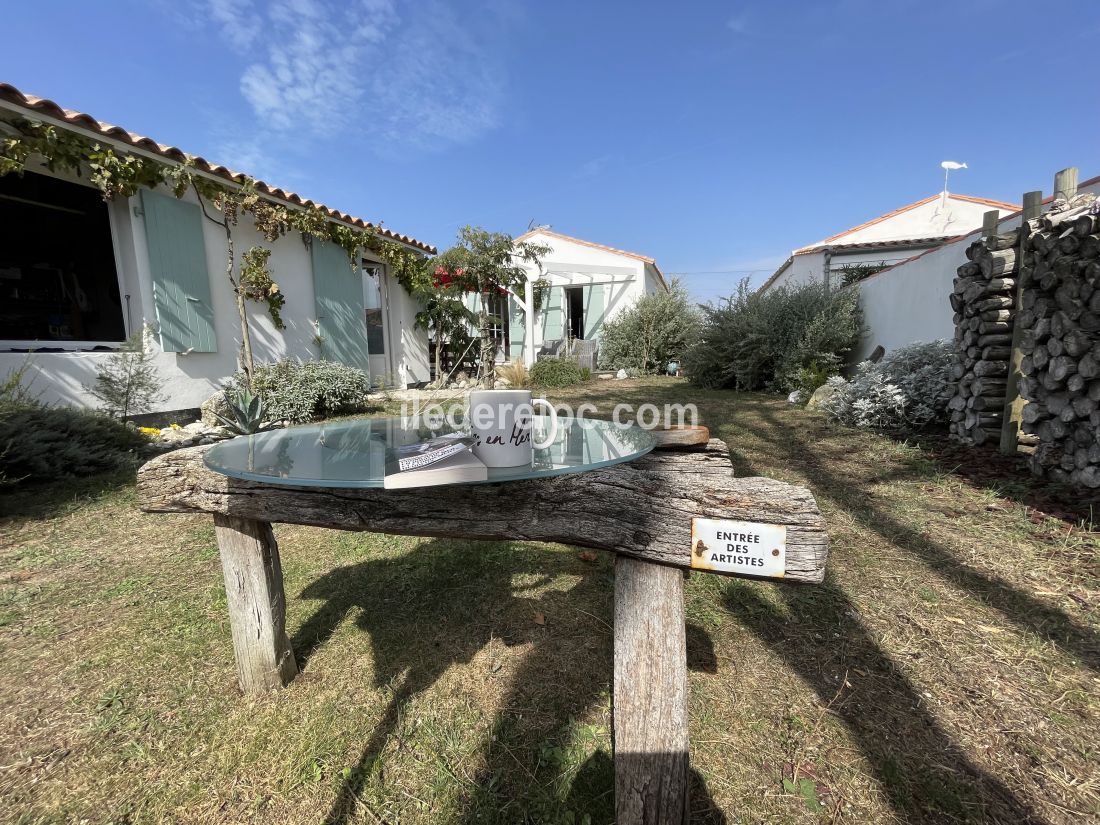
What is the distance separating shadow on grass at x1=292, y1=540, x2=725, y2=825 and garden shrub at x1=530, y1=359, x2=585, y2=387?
24.8ft

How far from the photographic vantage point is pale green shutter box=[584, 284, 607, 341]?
14.0m

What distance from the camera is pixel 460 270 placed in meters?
9.52

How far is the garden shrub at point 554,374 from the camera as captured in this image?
10.2m

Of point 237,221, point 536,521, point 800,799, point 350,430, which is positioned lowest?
point 800,799

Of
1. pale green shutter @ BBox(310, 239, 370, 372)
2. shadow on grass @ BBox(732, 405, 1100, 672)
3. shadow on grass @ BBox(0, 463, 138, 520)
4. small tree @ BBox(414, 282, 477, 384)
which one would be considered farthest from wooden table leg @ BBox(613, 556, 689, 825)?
small tree @ BBox(414, 282, 477, 384)

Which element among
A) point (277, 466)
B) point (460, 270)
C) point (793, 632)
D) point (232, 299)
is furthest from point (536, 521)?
point (460, 270)

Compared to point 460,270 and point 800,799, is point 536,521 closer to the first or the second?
point 800,799

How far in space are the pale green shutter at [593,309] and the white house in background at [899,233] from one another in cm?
531

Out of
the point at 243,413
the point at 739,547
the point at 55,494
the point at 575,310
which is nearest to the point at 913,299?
the point at 739,547

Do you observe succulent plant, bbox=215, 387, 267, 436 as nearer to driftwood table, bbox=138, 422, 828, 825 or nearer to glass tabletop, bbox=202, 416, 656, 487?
glass tabletop, bbox=202, 416, 656, 487

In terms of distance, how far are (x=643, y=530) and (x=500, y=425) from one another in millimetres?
408

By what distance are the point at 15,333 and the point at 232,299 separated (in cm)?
273

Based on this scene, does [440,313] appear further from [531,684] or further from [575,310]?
[531,684]

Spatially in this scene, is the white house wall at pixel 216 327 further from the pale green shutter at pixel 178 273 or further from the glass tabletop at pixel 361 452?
the glass tabletop at pixel 361 452
